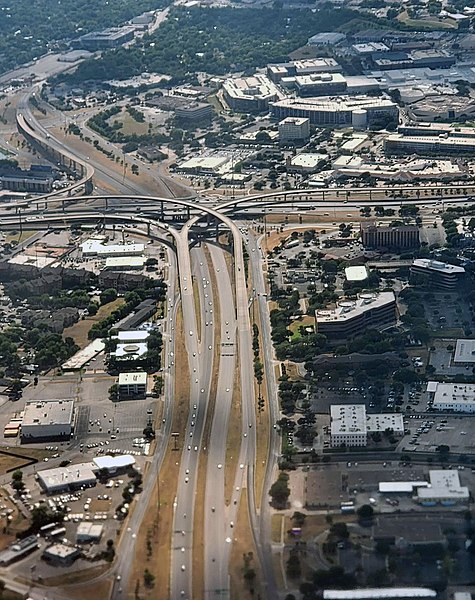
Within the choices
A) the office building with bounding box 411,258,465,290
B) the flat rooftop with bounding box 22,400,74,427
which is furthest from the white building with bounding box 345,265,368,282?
the flat rooftop with bounding box 22,400,74,427

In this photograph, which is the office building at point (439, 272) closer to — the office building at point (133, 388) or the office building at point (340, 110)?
the office building at point (133, 388)

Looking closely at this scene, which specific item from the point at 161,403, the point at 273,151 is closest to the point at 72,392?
the point at 161,403

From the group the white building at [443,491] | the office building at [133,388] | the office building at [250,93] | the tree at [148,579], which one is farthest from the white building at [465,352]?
the office building at [250,93]

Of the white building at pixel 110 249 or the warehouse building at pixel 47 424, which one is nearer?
the warehouse building at pixel 47 424

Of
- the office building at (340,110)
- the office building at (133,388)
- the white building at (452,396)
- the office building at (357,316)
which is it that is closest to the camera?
the white building at (452,396)

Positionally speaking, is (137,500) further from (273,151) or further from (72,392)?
(273,151)

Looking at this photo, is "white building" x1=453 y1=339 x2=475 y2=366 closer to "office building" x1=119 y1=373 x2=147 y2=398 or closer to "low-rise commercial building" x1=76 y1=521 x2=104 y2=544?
"office building" x1=119 y1=373 x2=147 y2=398
